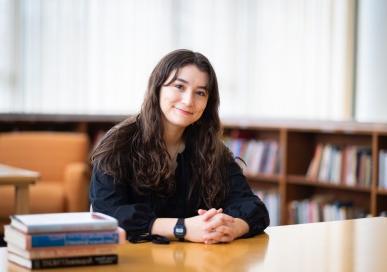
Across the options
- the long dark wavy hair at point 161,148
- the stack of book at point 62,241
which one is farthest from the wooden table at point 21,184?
the stack of book at point 62,241

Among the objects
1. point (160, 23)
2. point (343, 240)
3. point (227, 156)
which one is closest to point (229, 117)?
point (160, 23)

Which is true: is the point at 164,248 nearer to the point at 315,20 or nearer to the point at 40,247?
the point at 40,247

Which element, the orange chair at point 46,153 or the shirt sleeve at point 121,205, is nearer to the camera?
the shirt sleeve at point 121,205

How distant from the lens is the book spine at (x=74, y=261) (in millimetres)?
1602

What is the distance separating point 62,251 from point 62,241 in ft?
0.09

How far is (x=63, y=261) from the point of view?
5.32 ft

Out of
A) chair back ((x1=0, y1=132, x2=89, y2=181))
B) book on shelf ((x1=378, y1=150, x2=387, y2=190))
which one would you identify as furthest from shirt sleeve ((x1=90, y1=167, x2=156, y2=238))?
chair back ((x1=0, y1=132, x2=89, y2=181))

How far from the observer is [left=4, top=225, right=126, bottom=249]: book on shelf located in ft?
5.22

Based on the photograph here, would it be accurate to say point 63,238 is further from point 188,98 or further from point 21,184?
point 21,184

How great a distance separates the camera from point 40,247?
1.59m

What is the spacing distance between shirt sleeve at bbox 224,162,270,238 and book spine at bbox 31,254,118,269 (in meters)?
0.58

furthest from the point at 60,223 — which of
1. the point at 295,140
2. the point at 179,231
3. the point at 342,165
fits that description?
the point at 295,140

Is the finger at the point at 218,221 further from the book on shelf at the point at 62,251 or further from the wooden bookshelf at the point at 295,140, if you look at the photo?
the wooden bookshelf at the point at 295,140

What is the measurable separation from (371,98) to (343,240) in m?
4.16
